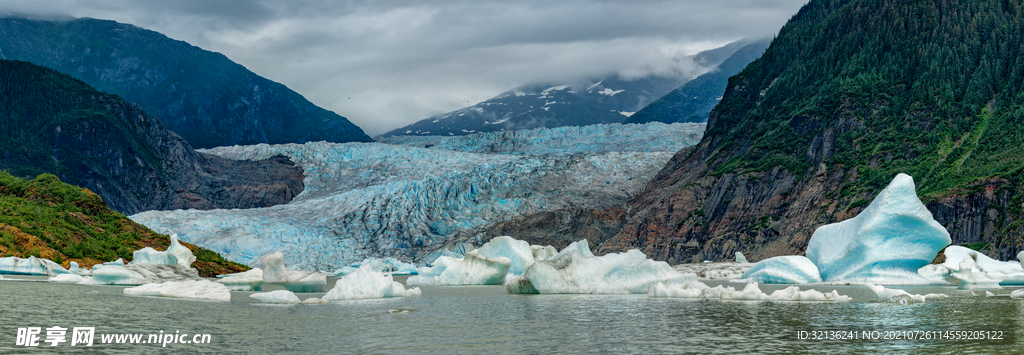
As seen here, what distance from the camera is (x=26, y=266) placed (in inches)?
976

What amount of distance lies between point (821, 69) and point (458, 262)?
44380mm

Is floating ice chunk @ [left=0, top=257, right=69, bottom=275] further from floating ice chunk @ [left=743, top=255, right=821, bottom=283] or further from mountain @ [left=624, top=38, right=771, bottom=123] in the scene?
mountain @ [left=624, top=38, right=771, bottom=123]

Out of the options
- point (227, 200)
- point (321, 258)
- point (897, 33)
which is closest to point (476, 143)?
point (227, 200)

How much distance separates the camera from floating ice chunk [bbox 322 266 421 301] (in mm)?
21109

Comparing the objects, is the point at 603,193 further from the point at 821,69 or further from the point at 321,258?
the point at 321,258

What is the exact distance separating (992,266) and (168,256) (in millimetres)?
32554

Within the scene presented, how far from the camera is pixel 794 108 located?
6097 centimetres

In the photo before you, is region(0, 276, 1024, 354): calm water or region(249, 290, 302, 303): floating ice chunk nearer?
region(0, 276, 1024, 354): calm water

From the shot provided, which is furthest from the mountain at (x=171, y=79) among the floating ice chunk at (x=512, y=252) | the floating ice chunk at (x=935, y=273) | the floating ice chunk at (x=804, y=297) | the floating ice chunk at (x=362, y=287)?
the floating ice chunk at (x=804, y=297)

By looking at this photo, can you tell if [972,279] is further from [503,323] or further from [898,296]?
[503,323]

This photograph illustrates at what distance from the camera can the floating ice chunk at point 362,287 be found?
2111cm

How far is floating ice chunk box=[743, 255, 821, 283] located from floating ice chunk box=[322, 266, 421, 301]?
1720 cm

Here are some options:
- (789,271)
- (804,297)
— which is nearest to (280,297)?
(804,297)

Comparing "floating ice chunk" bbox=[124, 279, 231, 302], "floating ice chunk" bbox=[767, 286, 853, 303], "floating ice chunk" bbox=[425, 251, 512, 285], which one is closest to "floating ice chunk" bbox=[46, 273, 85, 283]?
"floating ice chunk" bbox=[124, 279, 231, 302]
